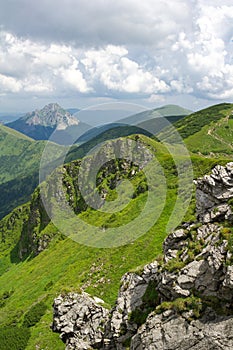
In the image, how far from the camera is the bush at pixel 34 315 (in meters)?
63.6

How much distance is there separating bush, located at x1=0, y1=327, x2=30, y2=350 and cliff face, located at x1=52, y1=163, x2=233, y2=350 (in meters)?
29.8

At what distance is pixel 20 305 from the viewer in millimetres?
82000

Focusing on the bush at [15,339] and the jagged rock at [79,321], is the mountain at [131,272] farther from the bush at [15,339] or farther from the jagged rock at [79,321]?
the bush at [15,339]

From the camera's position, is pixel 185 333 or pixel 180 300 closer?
pixel 185 333

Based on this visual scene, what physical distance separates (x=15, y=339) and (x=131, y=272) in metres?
42.3

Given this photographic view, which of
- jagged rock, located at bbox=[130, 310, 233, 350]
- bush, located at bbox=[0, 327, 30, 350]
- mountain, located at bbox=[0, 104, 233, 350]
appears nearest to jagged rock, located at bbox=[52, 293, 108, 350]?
mountain, located at bbox=[0, 104, 233, 350]

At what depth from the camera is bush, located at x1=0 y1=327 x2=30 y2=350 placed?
2234 inches

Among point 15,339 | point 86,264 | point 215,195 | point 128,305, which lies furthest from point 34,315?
point 215,195

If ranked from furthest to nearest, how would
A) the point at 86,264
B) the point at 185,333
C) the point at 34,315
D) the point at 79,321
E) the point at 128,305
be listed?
the point at 86,264, the point at 34,315, the point at 79,321, the point at 128,305, the point at 185,333

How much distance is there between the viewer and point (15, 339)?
59.8 meters

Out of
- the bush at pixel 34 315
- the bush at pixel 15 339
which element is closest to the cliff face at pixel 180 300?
the bush at pixel 15 339

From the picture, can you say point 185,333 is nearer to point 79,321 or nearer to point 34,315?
point 79,321

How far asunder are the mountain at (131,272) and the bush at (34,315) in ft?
0.72

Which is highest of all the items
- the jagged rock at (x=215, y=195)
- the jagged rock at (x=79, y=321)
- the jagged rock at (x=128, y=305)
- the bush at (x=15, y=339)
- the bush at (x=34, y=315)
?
the jagged rock at (x=215, y=195)
